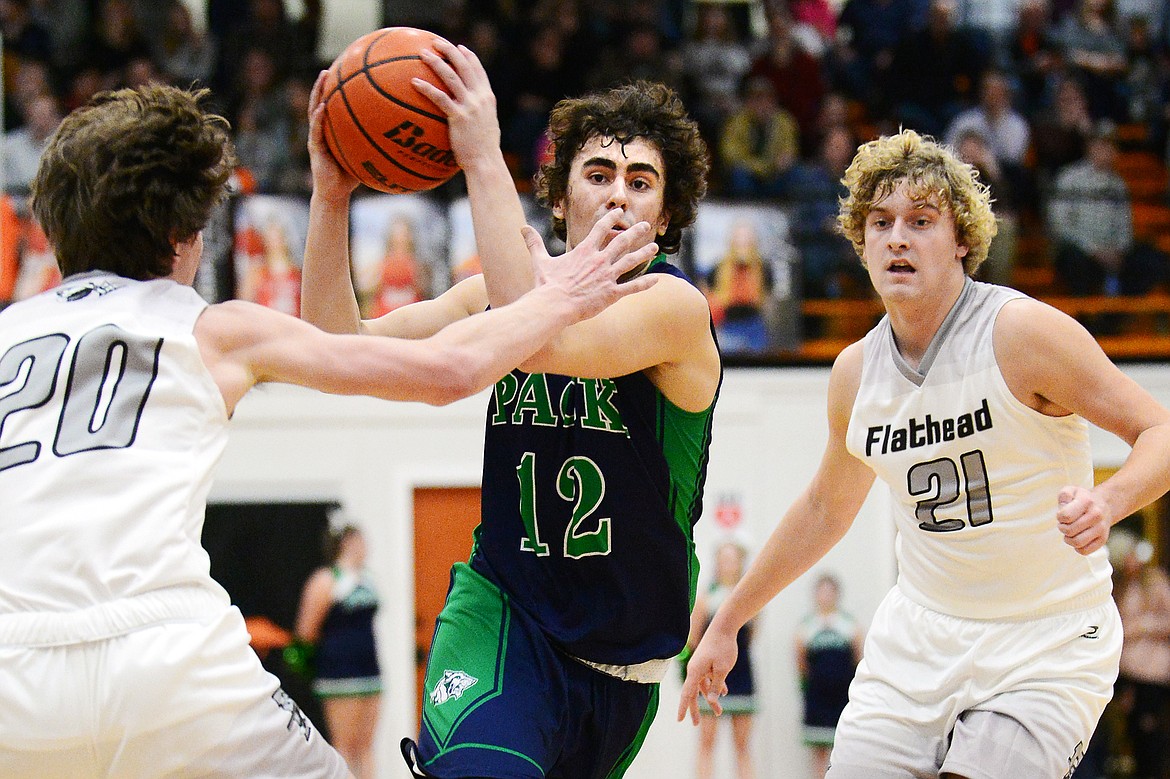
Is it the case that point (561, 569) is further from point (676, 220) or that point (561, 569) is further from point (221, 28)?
point (221, 28)

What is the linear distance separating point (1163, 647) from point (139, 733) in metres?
8.80

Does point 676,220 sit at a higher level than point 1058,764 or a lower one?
higher

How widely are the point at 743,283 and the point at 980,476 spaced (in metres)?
6.59

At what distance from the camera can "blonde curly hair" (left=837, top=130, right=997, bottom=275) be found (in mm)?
3910

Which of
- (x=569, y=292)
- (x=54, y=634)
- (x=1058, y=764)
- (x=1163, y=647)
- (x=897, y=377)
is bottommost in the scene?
(x=1163, y=647)

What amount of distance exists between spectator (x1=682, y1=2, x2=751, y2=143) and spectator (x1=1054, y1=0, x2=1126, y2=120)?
3159mm

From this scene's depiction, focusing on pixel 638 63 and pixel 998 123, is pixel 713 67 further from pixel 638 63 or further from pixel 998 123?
pixel 998 123

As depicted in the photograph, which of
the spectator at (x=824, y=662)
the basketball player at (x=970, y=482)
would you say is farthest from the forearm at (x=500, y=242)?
the spectator at (x=824, y=662)

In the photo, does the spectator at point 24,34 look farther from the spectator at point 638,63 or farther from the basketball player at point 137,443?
the basketball player at point 137,443

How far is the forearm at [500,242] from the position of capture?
3447mm

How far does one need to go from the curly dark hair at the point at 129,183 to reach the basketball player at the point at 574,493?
0.78m

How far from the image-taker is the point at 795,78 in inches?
507

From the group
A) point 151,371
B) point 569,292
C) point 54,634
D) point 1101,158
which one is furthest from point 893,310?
point 1101,158

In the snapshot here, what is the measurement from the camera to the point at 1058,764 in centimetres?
351
